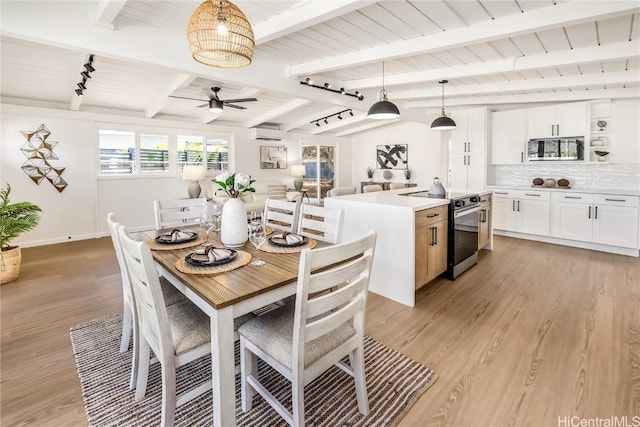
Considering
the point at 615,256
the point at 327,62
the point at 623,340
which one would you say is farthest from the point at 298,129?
the point at 623,340

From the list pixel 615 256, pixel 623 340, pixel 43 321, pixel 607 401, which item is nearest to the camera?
pixel 607 401

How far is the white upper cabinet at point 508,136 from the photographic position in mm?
5418

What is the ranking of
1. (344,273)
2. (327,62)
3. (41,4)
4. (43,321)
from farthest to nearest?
(327,62)
(43,321)
(41,4)
(344,273)

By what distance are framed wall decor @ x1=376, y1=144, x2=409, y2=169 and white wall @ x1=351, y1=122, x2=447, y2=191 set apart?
0.11 meters

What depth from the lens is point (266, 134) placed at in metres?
7.86

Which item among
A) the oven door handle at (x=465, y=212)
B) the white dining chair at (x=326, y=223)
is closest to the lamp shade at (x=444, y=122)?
the oven door handle at (x=465, y=212)

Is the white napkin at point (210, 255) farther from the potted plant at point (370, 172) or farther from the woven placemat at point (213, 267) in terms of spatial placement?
the potted plant at point (370, 172)

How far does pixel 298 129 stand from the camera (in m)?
8.69

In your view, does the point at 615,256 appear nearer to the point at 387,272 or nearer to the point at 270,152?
the point at 387,272

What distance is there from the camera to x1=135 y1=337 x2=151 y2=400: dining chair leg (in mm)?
1680

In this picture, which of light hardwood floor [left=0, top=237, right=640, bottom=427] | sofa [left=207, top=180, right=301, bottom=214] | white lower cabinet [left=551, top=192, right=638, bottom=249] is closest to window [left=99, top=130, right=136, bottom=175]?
sofa [left=207, top=180, right=301, bottom=214]

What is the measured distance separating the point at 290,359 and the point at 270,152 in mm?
7311

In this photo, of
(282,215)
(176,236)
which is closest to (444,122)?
(282,215)

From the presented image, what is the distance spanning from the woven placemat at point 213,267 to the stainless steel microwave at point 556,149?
544 centimetres
